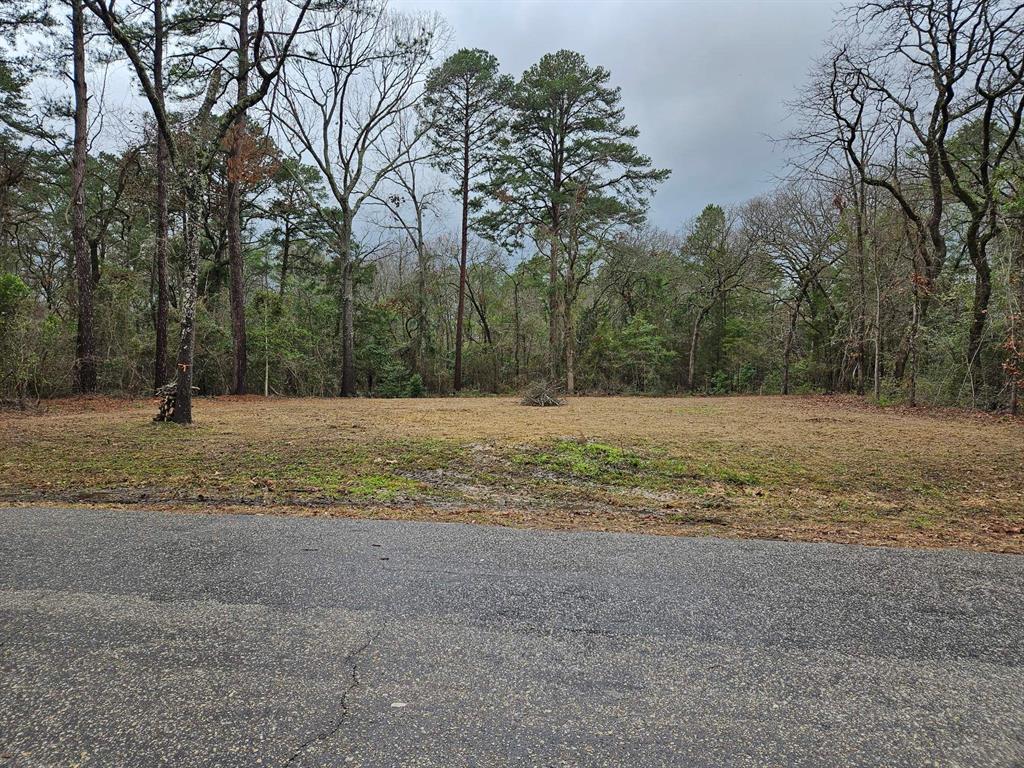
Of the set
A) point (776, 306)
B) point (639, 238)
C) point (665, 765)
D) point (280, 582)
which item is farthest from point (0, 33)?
point (776, 306)

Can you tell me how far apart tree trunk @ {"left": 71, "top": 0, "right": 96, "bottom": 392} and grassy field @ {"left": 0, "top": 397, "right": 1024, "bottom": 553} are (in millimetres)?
5489

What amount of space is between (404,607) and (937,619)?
8.39 ft

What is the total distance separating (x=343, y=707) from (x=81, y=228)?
1735cm

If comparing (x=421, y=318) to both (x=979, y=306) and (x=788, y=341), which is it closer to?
(x=788, y=341)

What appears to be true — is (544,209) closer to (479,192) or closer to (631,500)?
(479,192)

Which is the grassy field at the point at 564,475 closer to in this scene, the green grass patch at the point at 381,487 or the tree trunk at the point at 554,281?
the green grass patch at the point at 381,487

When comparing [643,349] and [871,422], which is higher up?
[643,349]

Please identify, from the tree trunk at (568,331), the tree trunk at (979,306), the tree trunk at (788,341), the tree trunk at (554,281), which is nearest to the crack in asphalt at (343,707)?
the tree trunk at (979,306)

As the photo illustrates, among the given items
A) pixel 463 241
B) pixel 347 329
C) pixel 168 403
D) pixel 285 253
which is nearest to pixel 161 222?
pixel 347 329

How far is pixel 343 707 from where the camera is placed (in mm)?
1741

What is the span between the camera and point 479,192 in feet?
75.2

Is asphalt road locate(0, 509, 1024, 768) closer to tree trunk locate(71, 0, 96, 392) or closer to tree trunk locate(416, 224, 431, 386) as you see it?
tree trunk locate(71, 0, 96, 392)

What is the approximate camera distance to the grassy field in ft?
13.6

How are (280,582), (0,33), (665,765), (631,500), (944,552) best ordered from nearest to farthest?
(665,765) < (280,582) < (944,552) < (631,500) < (0,33)
